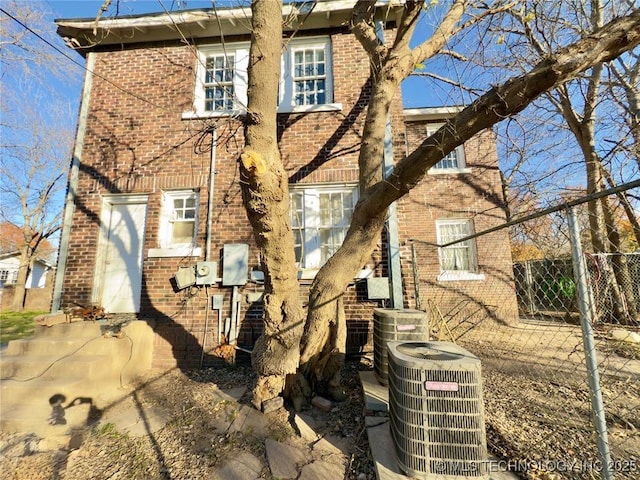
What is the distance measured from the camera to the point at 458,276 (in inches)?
373

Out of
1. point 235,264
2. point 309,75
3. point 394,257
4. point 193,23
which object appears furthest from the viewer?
point 309,75

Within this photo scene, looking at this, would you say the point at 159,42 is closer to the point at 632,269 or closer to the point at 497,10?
the point at 497,10

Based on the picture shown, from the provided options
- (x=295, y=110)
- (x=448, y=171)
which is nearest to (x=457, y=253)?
(x=448, y=171)

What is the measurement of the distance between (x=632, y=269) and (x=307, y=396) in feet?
30.3

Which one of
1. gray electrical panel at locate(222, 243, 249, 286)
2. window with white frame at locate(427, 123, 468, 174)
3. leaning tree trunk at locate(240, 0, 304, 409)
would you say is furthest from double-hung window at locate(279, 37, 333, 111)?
window with white frame at locate(427, 123, 468, 174)

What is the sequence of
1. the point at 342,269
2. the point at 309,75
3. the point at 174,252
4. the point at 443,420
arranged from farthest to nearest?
1. the point at 309,75
2. the point at 174,252
3. the point at 342,269
4. the point at 443,420

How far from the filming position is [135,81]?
21.3ft

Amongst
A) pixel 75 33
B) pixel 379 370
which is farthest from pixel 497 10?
pixel 75 33

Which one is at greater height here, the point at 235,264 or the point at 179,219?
the point at 179,219

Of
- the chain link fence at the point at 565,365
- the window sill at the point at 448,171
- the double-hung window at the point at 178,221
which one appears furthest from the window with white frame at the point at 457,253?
the double-hung window at the point at 178,221

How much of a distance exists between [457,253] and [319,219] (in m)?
6.19

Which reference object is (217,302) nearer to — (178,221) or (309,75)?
(178,221)

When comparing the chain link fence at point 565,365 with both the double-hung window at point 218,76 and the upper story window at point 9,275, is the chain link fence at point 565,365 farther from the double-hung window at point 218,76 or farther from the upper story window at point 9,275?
the upper story window at point 9,275

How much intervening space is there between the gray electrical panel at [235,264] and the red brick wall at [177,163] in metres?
0.16
